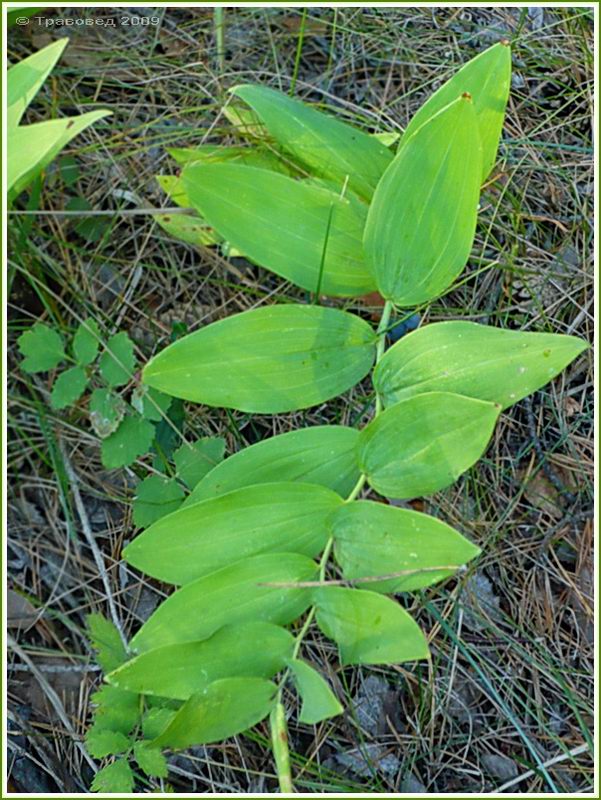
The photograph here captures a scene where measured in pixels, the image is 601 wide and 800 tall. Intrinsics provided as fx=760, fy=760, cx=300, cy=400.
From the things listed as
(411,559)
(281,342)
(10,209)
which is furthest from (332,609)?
(10,209)

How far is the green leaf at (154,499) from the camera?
4.58ft

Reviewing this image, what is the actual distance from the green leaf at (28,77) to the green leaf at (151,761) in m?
1.02

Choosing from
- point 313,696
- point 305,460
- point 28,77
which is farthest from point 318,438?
point 28,77

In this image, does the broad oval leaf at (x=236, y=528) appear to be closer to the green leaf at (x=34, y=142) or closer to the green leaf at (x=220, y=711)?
→ the green leaf at (x=220, y=711)

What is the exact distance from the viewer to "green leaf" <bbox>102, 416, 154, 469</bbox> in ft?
4.68

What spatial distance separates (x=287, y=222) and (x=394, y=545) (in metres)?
0.52

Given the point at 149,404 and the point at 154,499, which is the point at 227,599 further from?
the point at 149,404

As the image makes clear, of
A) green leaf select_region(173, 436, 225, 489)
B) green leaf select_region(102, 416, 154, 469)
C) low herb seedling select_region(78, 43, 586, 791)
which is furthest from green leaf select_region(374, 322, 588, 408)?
green leaf select_region(102, 416, 154, 469)

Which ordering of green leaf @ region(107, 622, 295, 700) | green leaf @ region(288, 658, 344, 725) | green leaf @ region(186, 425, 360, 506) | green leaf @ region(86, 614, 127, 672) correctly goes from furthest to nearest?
green leaf @ region(86, 614, 127, 672) → green leaf @ region(186, 425, 360, 506) → green leaf @ region(107, 622, 295, 700) → green leaf @ region(288, 658, 344, 725)

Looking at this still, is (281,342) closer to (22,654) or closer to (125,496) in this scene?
(125,496)

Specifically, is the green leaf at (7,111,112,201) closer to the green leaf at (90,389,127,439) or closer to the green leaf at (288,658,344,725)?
the green leaf at (90,389,127,439)

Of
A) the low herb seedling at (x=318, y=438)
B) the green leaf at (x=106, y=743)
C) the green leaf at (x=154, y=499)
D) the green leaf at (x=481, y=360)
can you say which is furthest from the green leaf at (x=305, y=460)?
the green leaf at (x=106, y=743)

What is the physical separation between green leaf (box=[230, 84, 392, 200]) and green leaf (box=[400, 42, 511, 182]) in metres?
0.10

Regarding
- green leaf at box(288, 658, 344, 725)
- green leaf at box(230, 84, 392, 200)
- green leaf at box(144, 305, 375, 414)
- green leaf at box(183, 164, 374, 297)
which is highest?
green leaf at box(230, 84, 392, 200)
